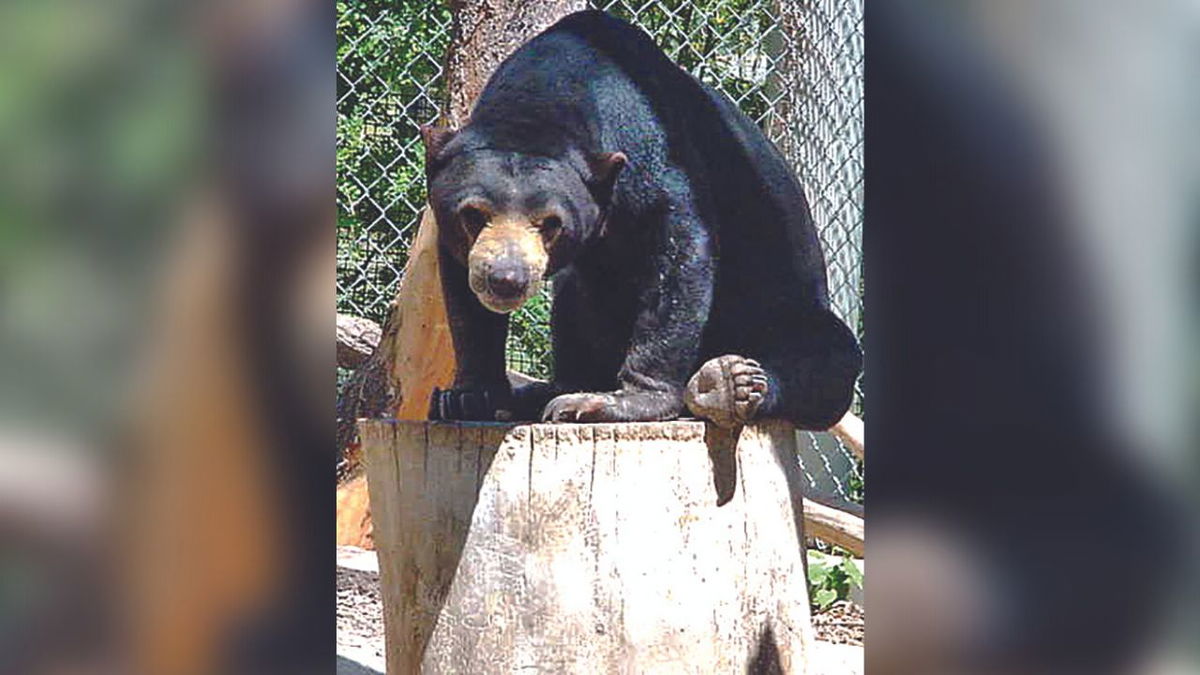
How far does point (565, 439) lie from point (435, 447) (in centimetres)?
28

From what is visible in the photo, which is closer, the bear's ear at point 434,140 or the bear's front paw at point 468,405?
the bear's ear at point 434,140

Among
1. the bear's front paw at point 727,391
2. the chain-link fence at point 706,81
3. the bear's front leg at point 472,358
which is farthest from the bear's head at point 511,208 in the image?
the chain-link fence at point 706,81

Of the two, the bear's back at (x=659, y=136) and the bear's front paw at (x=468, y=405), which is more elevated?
the bear's back at (x=659, y=136)

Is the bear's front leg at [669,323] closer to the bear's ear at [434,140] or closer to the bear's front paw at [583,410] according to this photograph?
the bear's front paw at [583,410]

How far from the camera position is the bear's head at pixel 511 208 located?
257cm

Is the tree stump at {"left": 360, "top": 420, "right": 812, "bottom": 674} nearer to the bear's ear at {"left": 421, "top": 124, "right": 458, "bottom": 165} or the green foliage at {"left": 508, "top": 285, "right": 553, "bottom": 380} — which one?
the bear's ear at {"left": 421, "top": 124, "right": 458, "bottom": 165}

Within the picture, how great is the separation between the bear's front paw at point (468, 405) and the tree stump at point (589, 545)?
0.32 feet

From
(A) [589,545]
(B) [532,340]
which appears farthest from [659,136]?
(B) [532,340]

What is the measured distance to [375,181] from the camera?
17.4 ft

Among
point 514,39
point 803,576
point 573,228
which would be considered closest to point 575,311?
point 573,228

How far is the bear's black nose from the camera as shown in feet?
8.36
